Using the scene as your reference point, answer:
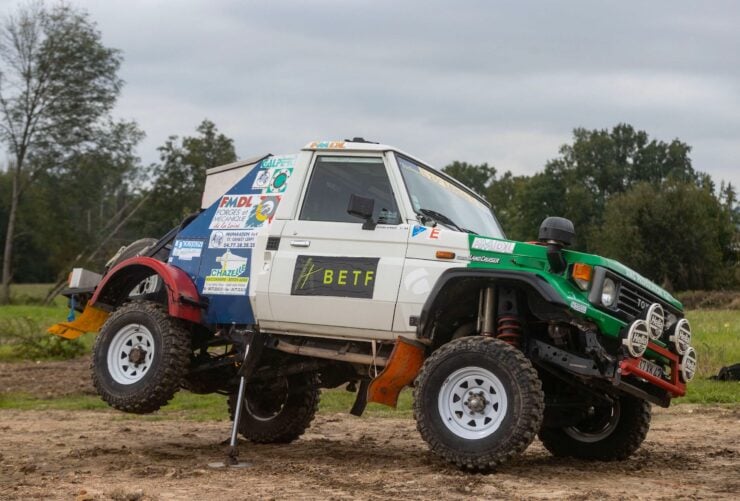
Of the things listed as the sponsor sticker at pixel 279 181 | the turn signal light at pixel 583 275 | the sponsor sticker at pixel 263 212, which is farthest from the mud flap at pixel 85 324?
the turn signal light at pixel 583 275

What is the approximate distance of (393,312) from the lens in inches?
294

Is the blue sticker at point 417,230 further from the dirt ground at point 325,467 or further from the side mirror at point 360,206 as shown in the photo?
the dirt ground at point 325,467

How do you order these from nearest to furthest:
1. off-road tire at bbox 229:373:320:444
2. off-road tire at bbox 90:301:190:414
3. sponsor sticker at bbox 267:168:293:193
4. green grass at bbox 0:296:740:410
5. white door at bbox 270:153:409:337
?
1. white door at bbox 270:153:409:337
2. off-road tire at bbox 90:301:190:414
3. sponsor sticker at bbox 267:168:293:193
4. off-road tire at bbox 229:373:320:444
5. green grass at bbox 0:296:740:410

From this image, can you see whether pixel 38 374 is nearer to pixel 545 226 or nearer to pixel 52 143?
pixel 545 226

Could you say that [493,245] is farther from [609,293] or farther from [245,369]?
[245,369]

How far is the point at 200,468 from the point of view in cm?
762

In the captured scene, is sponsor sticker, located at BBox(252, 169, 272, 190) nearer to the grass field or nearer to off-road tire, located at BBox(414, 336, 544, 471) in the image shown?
off-road tire, located at BBox(414, 336, 544, 471)

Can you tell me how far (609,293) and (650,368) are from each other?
600 millimetres

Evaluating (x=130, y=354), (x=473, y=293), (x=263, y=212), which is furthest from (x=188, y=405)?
(x=473, y=293)

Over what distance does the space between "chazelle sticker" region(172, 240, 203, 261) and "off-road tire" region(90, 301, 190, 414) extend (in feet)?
1.51

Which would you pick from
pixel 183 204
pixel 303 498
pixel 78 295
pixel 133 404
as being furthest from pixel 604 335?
pixel 183 204

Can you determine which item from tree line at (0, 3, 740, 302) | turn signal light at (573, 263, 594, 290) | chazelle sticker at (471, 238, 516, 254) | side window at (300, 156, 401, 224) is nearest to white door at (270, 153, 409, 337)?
side window at (300, 156, 401, 224)

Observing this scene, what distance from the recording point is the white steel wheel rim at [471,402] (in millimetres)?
7020

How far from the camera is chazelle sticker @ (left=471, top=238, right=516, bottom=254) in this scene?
7270 millimetres
